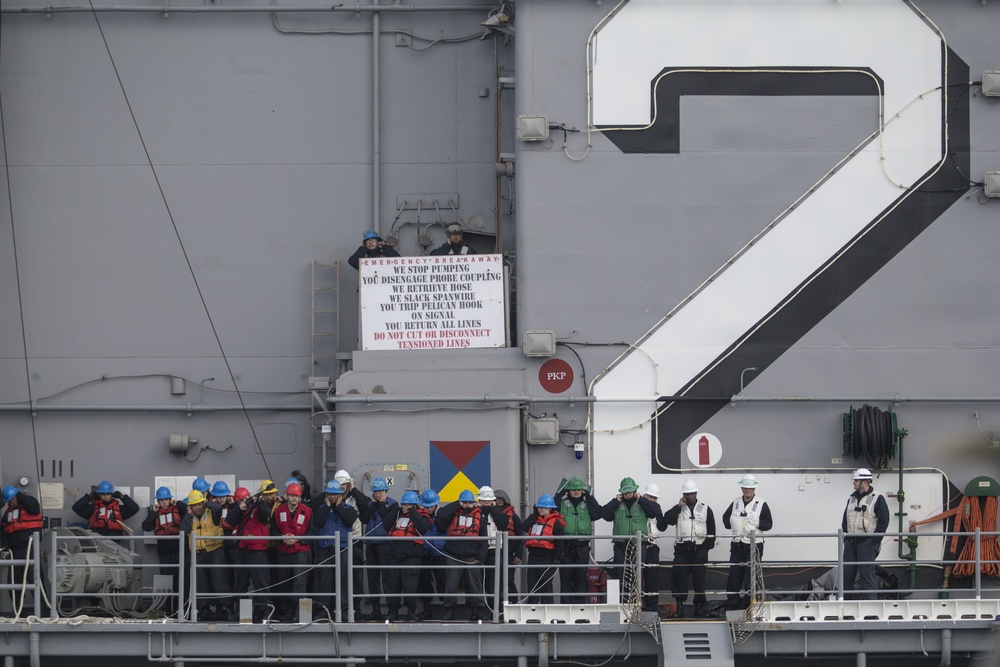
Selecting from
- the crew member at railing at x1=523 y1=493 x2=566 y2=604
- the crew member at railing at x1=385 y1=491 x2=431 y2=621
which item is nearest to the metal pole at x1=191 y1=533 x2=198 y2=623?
the crew member at railing at x1=385 y1=491 x2=431 y2=621

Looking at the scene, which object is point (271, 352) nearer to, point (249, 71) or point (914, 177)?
point (249, 71)

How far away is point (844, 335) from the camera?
13.9m

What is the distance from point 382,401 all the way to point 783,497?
13.3 feet

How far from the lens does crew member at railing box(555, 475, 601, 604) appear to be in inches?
514

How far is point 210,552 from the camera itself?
13.1 m

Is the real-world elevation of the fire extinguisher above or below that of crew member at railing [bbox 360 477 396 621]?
below

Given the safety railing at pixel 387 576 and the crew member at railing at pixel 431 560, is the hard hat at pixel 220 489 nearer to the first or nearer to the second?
the safety railing at pixel 387 576

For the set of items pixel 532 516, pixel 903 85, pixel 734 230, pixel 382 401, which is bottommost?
pixel 532 516

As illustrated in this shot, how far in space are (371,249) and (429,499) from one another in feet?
9.14

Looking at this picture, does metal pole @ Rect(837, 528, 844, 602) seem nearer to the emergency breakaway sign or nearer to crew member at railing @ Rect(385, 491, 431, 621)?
the emergency breakaway sign

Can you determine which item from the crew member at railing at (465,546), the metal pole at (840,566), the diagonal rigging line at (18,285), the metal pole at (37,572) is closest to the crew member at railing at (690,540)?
the metal pole at (840,566)

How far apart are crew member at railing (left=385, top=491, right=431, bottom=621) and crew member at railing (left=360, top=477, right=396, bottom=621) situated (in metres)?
0.09

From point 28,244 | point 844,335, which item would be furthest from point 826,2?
point 28,244

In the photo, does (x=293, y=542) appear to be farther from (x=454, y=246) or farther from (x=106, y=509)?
(x=454, y=246)
